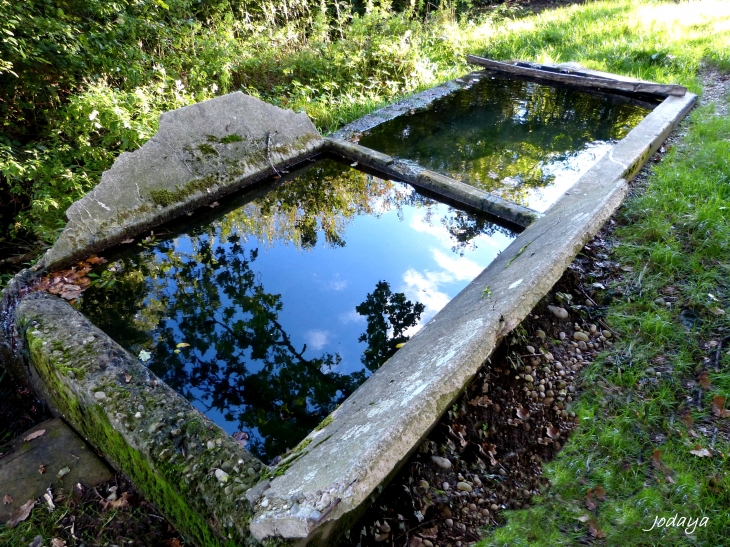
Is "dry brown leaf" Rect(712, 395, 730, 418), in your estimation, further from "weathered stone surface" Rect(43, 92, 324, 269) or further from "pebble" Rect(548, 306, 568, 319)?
"weathered stone surface" Rect(43, 92, 324, 269)

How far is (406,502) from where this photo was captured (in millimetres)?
1987

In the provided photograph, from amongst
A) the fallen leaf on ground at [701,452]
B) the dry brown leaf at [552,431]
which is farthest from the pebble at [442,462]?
the fallen leaf on ground at [701,452]

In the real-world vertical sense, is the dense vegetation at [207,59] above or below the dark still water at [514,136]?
above

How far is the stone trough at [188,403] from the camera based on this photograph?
5.11 ft

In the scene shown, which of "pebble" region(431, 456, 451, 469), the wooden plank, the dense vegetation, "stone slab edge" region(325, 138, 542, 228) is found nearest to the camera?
"pebble" region(431, 456, 451, 469)

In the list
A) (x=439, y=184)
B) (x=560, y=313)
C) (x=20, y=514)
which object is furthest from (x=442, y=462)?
(x=439, y=184)

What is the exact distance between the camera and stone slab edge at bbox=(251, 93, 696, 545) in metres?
1.39

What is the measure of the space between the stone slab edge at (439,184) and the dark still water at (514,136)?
1.21 ft

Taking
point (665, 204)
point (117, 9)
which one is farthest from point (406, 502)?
point (117, 9)

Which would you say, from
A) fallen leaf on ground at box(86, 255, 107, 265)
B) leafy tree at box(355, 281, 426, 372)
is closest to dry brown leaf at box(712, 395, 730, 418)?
leafy tree at box(355, 281, 426, 372)

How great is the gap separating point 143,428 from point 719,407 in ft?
8.60

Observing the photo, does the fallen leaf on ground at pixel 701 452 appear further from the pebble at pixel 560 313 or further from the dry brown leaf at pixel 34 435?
the dry brown leaf at pixel 34 435

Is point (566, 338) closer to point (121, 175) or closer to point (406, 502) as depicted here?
point (406, 502)

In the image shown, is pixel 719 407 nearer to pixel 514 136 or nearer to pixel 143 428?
pixel 143 428
